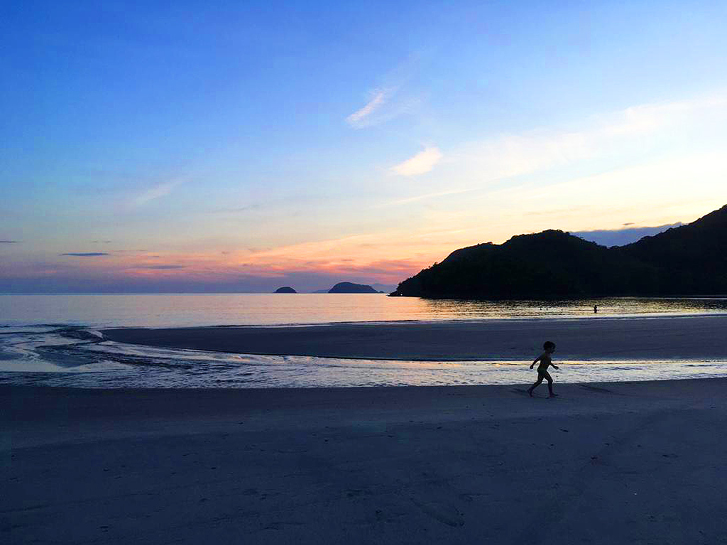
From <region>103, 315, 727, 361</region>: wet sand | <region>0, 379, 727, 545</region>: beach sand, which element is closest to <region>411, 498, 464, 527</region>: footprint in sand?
<region>0, 379, 727, 545</region>: beach sand

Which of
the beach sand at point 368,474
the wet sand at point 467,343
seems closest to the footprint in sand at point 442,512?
the beach sand at point 368,474

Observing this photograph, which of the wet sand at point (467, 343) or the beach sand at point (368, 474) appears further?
the wet sand at point (467, 343)

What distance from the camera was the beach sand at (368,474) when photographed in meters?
5.32

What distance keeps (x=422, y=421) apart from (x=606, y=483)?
391 cm

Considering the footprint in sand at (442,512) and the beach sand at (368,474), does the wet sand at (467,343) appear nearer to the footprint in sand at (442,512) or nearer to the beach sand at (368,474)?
the beach sand at (368,474)

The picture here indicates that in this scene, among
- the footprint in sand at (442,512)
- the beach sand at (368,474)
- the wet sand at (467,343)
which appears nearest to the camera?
the beach sand at (368,474)

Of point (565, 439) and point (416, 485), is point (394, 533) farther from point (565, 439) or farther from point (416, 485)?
point (565, 439)

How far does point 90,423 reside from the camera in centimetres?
1035

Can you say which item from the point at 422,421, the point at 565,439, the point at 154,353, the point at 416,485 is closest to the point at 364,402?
the point at 422,421

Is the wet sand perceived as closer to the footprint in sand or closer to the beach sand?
the beach sand

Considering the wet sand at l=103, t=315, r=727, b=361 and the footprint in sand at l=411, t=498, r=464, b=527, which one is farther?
the wet sand at l=103, t=315, r=727, b=361

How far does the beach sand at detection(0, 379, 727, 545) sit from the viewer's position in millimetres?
5316

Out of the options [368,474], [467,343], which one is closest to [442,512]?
[368,474]

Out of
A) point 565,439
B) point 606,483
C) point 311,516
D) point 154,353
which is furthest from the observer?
point 154,353
